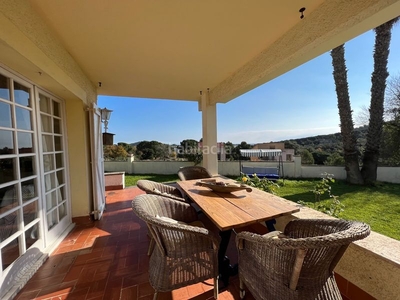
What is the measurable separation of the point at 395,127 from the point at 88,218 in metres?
11.9

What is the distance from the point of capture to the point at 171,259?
4.25 ft

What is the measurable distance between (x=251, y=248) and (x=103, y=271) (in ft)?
5.43

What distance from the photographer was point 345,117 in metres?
7.18

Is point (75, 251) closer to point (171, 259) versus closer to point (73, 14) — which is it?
point (171, 259)

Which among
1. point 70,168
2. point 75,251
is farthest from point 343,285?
point 70,168

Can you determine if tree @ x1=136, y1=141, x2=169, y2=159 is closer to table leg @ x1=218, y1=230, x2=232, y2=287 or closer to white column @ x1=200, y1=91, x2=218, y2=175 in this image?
white column @ x1=200, y1=91, x2=218, y2=175

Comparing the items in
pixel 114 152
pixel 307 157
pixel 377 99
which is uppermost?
pixel 377 99

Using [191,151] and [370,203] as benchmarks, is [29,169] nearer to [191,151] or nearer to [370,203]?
[191,151]

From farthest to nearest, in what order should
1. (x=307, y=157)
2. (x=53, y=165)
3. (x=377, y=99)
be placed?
1. (x=307, y=157)
2. (x=377, y=99)
3. (x=53, y=165)

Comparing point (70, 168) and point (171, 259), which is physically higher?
point (70, 168)

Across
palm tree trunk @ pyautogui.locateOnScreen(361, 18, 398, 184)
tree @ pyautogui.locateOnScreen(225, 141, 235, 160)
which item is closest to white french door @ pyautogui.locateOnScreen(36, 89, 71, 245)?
tree @ pyautogui.locateOnScreen(225, 141, 235, 160)

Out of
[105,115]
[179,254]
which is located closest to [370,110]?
[179,254]

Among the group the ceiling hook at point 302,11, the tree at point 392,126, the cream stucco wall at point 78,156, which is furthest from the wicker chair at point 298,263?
the tree at point 392,126

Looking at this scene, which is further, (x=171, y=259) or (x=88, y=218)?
(x=88, y=218)
